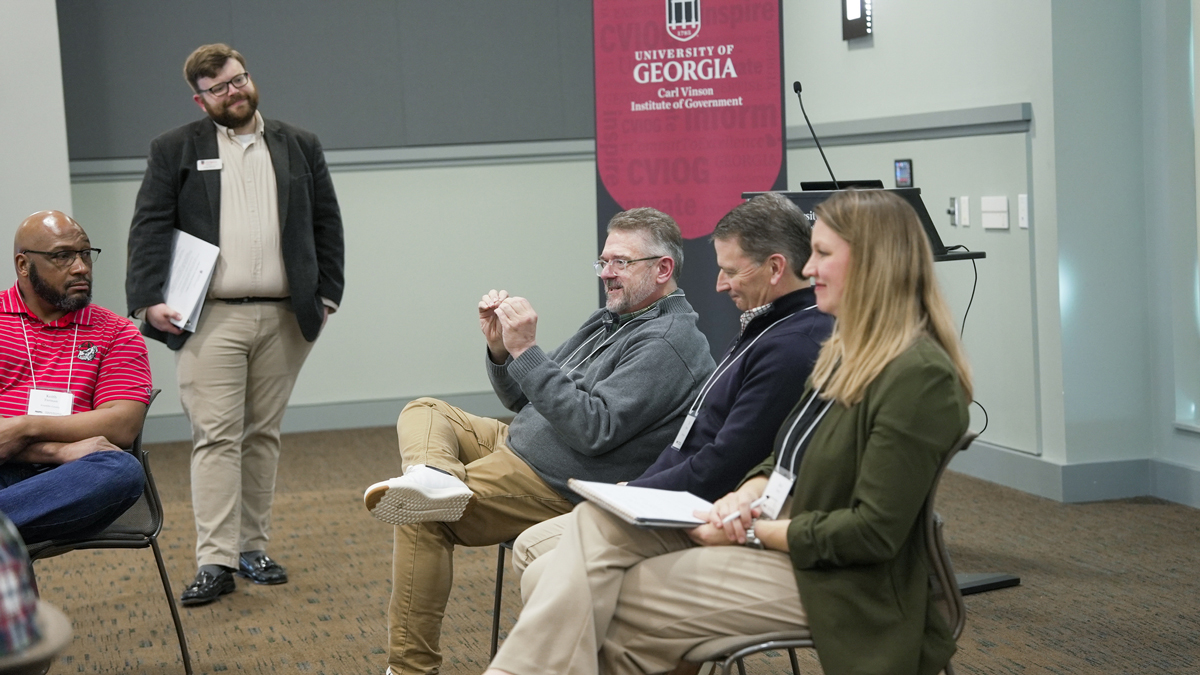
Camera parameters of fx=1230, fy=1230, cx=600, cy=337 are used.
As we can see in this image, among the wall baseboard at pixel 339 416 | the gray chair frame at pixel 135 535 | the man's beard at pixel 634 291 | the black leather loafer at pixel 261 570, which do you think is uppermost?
the man's beard at pixel 634 291

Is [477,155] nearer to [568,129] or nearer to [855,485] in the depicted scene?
[568,129]

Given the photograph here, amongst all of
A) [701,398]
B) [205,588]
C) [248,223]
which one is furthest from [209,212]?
[701,398]

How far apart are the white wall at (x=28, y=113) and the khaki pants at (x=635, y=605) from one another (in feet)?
14.4

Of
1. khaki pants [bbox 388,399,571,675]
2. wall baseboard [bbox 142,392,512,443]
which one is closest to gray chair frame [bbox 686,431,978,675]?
khaki pants [bbox 388,399,571,675]

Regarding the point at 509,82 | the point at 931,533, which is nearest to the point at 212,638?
the point at 931,533

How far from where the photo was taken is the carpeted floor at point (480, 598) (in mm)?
3168

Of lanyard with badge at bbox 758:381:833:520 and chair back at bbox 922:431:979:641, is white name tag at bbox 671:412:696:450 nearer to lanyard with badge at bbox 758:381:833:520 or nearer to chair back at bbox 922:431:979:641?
lanyard with badge at bbox 758:381:833:520

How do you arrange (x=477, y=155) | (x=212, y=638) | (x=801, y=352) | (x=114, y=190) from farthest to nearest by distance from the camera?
(x=477, y=155), (x=114, y=190), (x=212, y=638), (x=801, y=352)

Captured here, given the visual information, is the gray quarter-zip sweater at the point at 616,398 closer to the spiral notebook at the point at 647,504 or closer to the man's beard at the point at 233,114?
the spiral notebook at the point at 647,504

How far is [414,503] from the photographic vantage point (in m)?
2.53

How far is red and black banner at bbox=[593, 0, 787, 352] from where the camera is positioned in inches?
171

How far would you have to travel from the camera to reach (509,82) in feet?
22.6

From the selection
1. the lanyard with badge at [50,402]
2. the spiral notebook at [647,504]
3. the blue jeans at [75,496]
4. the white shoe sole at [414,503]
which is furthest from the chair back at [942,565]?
the lanyard with badge at [50,402]

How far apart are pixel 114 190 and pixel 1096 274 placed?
4781 mm
